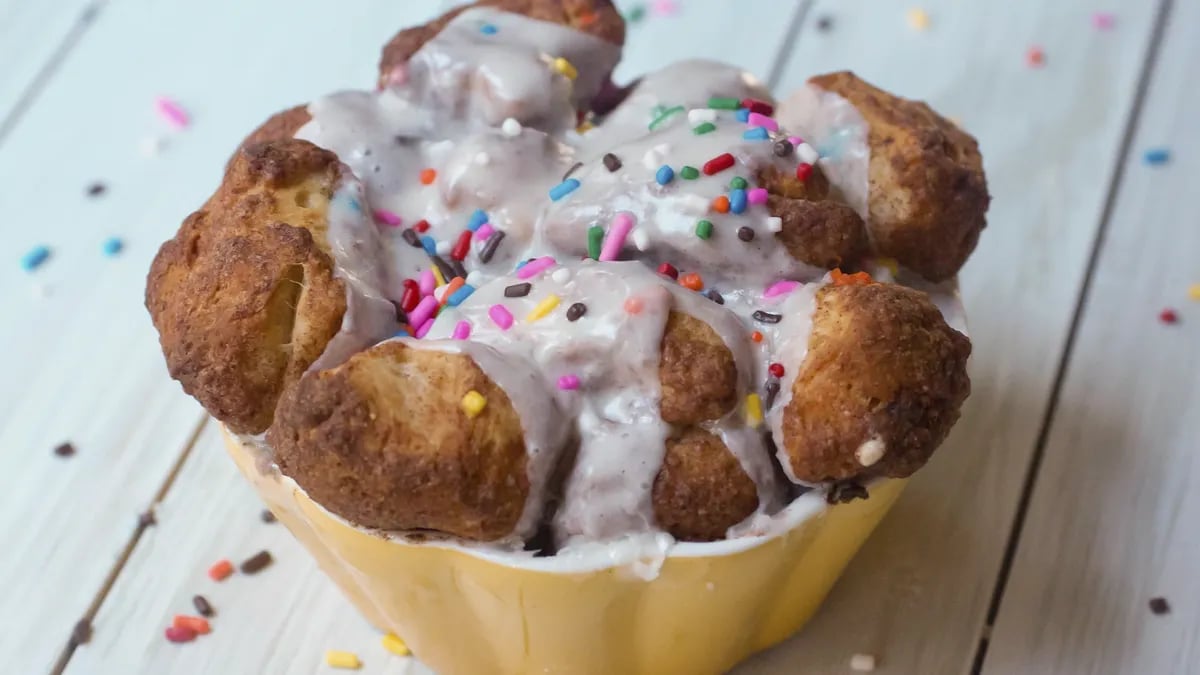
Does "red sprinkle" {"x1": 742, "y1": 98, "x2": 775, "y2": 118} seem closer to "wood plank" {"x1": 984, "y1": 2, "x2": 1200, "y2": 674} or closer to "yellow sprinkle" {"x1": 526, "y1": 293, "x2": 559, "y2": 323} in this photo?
"yellow sprinkle" {"x1": 526, "y1": 293, "x2": 559, "y2": 323}

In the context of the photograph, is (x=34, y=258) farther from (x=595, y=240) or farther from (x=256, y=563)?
(x=595, y=240)

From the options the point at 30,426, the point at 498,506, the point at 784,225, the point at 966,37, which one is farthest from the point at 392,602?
the point at 966,37

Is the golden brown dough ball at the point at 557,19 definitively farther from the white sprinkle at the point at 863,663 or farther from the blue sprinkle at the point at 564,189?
the white sprinkle at the point at 863,663

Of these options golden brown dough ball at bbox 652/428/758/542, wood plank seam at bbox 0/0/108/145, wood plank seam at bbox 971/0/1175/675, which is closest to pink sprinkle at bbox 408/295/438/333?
golden brown dough ball at bbox 652/428/758/542

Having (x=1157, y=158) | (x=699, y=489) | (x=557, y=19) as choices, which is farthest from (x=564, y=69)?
(x=1157, y=158)

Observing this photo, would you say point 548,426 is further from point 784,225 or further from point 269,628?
point 269,628

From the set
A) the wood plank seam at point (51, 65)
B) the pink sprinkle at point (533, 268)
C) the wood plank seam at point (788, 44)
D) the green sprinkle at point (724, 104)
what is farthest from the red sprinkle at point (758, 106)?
the wood plank seam at point (51, 65)
